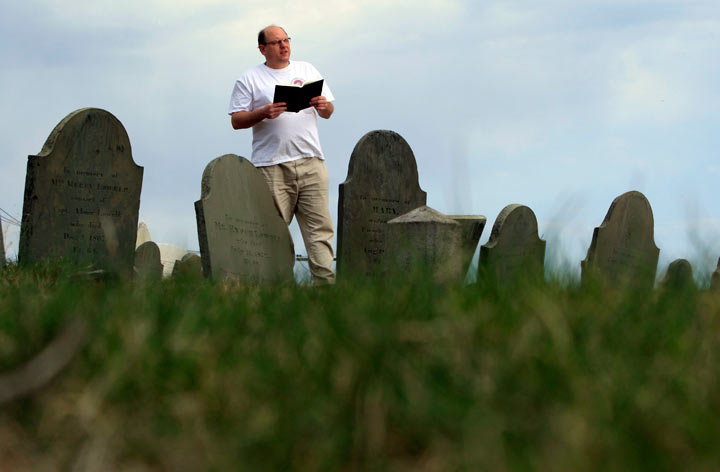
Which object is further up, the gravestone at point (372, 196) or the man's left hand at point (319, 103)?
the man's left hand at point (319, 103)

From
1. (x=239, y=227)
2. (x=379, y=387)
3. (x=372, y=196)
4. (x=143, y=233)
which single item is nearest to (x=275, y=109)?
(x=239, y=227)

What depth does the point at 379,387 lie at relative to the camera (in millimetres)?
2297

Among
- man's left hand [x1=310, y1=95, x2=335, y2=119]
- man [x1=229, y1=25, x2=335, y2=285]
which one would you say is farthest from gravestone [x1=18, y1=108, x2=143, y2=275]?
man's left hand [x1=310, y1=95, x2=335, y2=119]

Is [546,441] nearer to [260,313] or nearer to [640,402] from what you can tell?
[640,402]

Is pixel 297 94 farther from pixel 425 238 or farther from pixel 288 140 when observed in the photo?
pixel 425 238

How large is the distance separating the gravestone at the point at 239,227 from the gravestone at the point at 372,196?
681 mm

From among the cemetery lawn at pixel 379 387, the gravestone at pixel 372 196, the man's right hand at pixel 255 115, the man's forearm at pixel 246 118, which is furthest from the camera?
the gravestone at pixel 372 196

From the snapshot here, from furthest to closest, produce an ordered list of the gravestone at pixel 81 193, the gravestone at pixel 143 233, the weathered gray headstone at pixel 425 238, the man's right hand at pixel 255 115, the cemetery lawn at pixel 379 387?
the gravestone at pixel 143 233 → the man's right hand at pixel 255 115 → the gravestone at pixel 81 193 → the weathered gray headstone at pixel 425 238 → the cemetery lawn at pixel 379 387

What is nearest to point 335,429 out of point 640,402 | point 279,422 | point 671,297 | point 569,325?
point 279,422

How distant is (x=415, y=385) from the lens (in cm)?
228

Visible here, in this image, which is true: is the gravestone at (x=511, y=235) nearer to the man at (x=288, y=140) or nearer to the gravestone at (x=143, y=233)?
the man at (x=288, y=140)

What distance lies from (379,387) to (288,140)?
6.15 meters

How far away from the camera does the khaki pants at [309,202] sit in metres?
8.40

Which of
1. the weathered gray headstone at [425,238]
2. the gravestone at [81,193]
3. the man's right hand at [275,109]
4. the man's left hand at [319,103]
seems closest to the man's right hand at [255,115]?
the man's right hand at [275,109]
